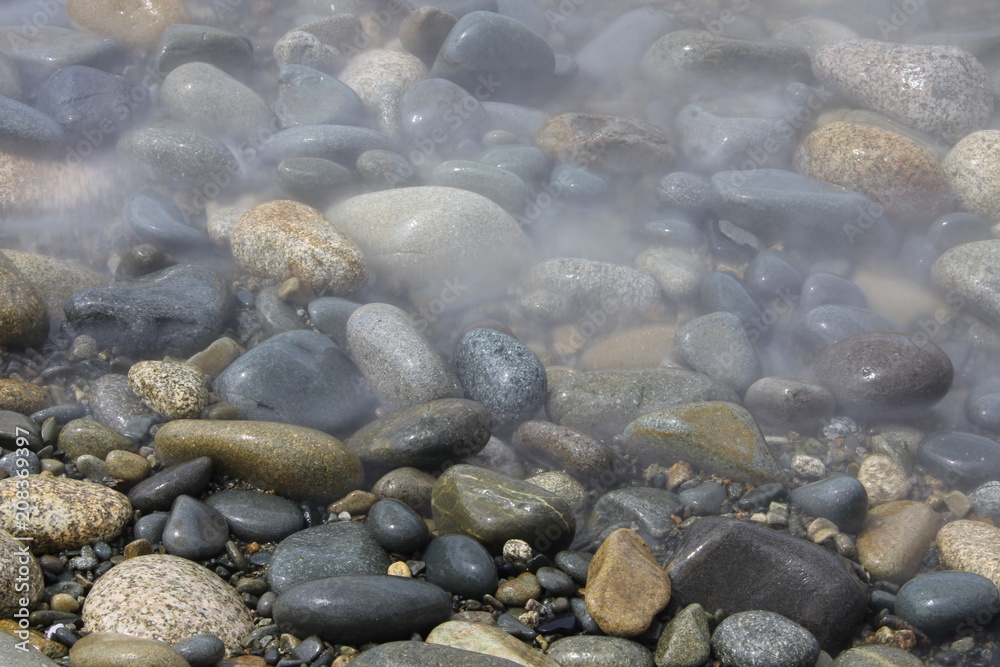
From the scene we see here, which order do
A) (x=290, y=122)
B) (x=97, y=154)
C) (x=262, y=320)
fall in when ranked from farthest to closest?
(x=290, y=122) < (x=97, y=154) < (x=262, y=320)

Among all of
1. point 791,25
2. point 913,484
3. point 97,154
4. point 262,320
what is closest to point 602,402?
point 913,484

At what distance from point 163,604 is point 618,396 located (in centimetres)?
324

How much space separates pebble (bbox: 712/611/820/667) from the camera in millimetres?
3486

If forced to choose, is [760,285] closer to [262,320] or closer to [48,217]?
[262,320]

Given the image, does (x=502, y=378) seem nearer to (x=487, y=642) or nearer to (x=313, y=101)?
(x=487, y=642)

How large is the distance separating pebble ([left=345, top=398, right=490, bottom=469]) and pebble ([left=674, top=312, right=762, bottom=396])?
198 centimetres

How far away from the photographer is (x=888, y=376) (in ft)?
18.4

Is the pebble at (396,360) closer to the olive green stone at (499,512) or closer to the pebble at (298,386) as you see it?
the pebble at (298,386)

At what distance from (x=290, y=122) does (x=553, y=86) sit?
11.1ft

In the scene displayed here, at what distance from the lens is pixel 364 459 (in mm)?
4719

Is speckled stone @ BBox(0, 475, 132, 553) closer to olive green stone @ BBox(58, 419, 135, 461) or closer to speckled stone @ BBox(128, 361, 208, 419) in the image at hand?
olive green stone @ BBox(58, 419, 135, 461)

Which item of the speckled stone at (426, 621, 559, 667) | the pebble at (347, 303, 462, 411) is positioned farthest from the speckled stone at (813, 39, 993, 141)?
the speckled stone at (426, 621, 559, 667)

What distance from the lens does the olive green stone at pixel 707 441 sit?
4.89m

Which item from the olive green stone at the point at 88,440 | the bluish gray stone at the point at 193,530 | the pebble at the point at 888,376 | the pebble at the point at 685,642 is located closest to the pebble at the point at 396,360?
the bluish gray stone at the point at 193,530
